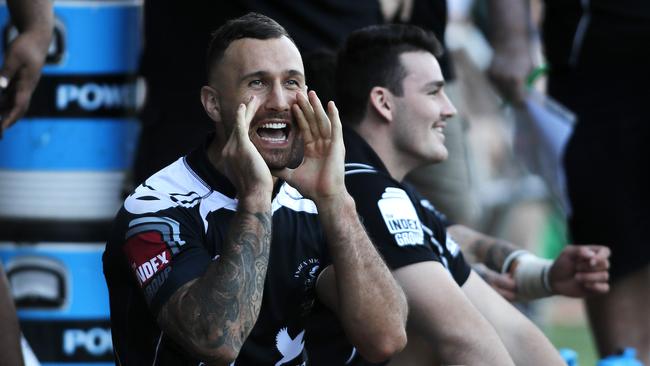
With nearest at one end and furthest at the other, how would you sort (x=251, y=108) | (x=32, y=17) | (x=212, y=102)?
(x=251, y=108)
(x=212, y=102)
(x=32, y=17)

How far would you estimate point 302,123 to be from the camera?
3.48 meters

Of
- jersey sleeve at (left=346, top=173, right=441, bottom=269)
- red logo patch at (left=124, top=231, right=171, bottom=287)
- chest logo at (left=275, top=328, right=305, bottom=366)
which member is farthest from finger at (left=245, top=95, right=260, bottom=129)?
jersey sleeve at (left=346, top=173, right=441, bottom=269)

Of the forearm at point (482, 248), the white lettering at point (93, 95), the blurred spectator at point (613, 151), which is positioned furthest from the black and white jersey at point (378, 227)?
the blurred spectator at point (613, 151)

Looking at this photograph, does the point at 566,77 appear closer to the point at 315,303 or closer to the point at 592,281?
the point at 592,281

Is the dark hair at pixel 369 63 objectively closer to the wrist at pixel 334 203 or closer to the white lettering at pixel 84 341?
the wrist at pixel 334 203

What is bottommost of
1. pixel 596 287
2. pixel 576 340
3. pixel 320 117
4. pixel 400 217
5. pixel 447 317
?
pixel 576 340

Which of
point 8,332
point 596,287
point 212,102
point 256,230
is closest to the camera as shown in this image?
point 256,230

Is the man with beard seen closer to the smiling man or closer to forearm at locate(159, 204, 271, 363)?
forearm at locate(159, 204, 271, 363)

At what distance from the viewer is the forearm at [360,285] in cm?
343

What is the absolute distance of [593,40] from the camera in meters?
5.86

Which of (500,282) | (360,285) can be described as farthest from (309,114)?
(500,282)

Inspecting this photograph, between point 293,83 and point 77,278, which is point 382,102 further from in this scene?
point 77,278

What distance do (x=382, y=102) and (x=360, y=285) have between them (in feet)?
3.93

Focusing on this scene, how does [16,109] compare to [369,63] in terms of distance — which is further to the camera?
[369,63]
